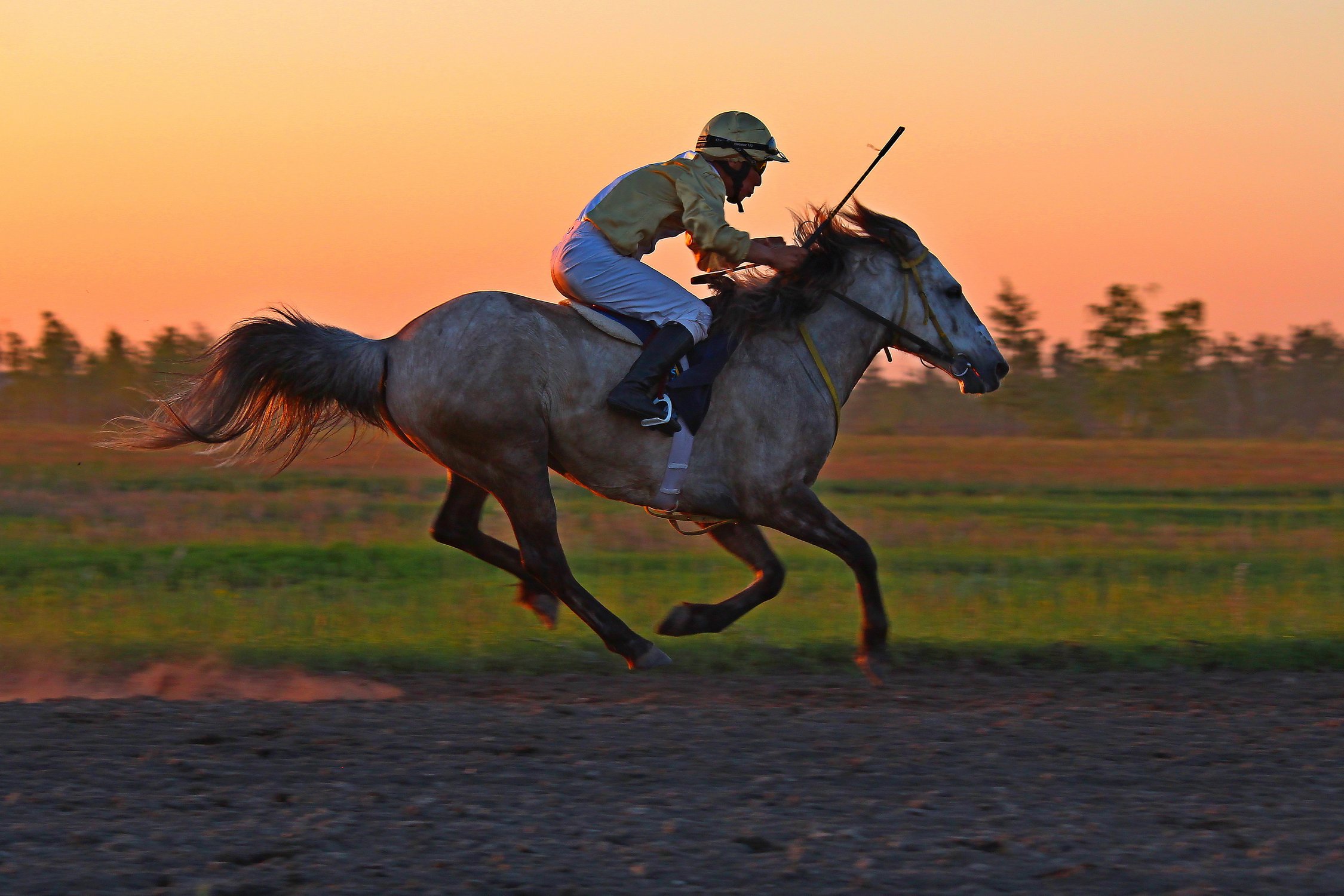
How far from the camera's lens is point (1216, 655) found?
7.88 meters

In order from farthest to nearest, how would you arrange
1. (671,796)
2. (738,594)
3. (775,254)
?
(775,254) < (738,594) < (671,796)

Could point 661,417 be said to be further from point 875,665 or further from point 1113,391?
point 1113,391

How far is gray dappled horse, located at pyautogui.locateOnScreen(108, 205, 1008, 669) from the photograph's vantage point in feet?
21.8

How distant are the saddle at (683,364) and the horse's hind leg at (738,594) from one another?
0.74 metres

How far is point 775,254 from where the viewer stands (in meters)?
7.44

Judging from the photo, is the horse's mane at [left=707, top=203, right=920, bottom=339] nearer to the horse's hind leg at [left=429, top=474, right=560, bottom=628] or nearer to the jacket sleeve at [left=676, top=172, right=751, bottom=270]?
the jacket sleeve at [left=676, top=172, right=751, bottom=270]

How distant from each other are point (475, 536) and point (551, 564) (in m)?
0.74

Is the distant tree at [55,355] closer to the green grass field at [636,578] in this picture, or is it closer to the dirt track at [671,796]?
the green grass field at [636,578]

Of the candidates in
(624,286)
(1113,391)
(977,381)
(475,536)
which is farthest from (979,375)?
(1113,391)

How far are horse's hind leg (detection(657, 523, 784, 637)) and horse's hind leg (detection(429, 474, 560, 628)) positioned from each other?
80 centimetres

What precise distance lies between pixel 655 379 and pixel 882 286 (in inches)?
62.6

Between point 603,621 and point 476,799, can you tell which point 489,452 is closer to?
point 603,621

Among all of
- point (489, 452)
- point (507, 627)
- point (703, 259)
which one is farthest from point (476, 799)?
point (507, 627)

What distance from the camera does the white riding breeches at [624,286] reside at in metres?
6.91
